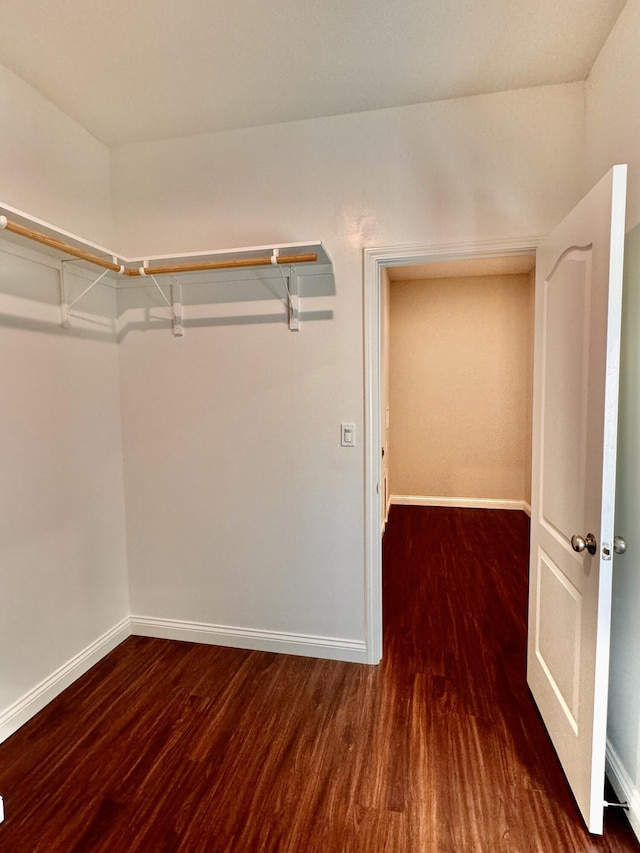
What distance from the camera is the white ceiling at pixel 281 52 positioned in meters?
1.50

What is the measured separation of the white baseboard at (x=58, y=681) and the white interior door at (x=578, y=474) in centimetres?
218

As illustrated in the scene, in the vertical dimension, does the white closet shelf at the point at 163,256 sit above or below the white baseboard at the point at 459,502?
above

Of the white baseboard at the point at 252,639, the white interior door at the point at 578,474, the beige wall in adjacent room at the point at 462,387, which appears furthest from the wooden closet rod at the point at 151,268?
the beige wall in adjacent room at the point at 462,387

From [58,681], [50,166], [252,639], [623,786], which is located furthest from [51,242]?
[623,786]

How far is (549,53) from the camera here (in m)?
1.70

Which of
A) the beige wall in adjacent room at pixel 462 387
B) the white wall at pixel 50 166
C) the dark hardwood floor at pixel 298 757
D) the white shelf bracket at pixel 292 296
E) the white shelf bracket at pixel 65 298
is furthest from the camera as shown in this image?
the beige wall in adjacent room at pixel 462 387

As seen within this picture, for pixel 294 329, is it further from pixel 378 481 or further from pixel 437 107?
pixel 437 107

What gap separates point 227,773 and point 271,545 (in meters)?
0.98

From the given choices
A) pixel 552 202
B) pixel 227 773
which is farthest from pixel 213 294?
pixel 227 773

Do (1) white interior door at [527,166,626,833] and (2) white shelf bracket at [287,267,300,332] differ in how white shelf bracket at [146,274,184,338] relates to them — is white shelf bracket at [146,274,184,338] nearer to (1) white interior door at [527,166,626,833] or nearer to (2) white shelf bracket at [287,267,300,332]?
(2) white shelf bracket at [287,267,300,332]

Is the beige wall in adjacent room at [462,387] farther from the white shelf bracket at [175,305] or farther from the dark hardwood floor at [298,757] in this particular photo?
the white shelf bracket at [175,305]

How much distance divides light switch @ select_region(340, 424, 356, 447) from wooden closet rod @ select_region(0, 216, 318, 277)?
2.65ft

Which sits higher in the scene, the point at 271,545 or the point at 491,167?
the point at 491,167

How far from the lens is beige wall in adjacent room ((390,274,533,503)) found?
4.82 meters
